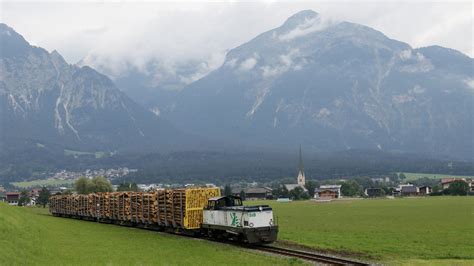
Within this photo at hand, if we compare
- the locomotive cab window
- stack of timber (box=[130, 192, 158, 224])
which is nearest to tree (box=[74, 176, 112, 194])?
stack of timber (box=[130, 192, 158, 224])

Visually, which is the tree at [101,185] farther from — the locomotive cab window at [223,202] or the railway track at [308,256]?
the railway track at [308,256]

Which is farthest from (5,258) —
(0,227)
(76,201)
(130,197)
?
(76,201)

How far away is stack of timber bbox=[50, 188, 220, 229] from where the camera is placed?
52.4 metres

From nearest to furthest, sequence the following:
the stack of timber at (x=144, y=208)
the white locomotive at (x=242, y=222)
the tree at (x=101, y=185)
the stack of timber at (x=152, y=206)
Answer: the white locomotive at (x=242, y=222), the stack of timber at (x=152, y=206), the stack of timber at (x=144, y=208), the tree at (x=101, y=185)

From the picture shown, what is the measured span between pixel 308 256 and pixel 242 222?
25.8 ft

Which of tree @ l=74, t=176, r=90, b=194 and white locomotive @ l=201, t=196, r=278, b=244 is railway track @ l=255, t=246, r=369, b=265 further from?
tree @ l=74, t=176, r=90, b=194

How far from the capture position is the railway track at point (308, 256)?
114 feet

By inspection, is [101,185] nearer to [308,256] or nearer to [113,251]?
[113,251]

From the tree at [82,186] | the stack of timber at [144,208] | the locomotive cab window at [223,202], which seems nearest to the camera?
the locomotive cab window at [223,202]

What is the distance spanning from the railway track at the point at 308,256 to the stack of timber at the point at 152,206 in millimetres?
10868

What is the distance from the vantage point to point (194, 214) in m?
52.3

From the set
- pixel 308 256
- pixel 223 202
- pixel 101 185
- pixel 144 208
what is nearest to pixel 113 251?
pixel 223 202

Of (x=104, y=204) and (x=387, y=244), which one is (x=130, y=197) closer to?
(x=104, y=204)

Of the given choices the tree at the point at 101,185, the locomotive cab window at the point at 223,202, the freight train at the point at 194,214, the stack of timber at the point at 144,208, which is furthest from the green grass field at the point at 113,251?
the tree at the point at 101,185
